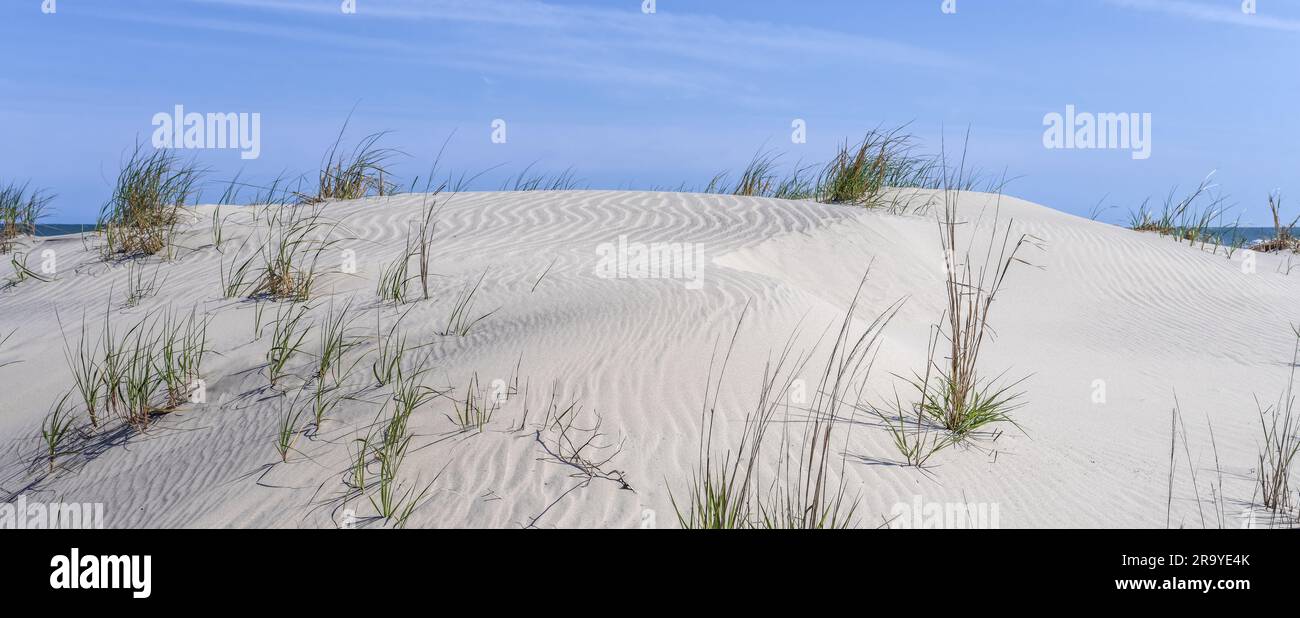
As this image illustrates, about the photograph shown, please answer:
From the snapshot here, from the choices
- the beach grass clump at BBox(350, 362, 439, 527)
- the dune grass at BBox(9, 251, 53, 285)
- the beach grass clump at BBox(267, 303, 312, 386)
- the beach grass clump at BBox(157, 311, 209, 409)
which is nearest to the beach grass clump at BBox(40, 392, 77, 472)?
the beach grass clump at BBox(157, 311, 209, 409)

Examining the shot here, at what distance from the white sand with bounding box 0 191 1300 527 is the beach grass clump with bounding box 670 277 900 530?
4.0 inches

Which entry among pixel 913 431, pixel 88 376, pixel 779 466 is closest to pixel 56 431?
pixel 88 376

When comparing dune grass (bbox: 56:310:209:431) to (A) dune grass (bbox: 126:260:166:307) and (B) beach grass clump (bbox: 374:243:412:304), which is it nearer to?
(B) beach grass clump (bbox: 374:243:412:304)

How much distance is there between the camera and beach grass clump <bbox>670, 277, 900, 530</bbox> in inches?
99.9

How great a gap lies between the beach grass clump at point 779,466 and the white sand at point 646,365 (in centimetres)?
10

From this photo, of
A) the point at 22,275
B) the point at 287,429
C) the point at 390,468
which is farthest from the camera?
the point at 22,275

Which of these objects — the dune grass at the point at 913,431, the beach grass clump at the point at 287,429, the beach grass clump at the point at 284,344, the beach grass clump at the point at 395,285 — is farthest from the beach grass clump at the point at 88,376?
the dune grass at the point at 913,431

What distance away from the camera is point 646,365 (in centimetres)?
418

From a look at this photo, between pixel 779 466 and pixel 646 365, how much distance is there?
64.5 inches

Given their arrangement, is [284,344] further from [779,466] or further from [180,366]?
[779,466]
